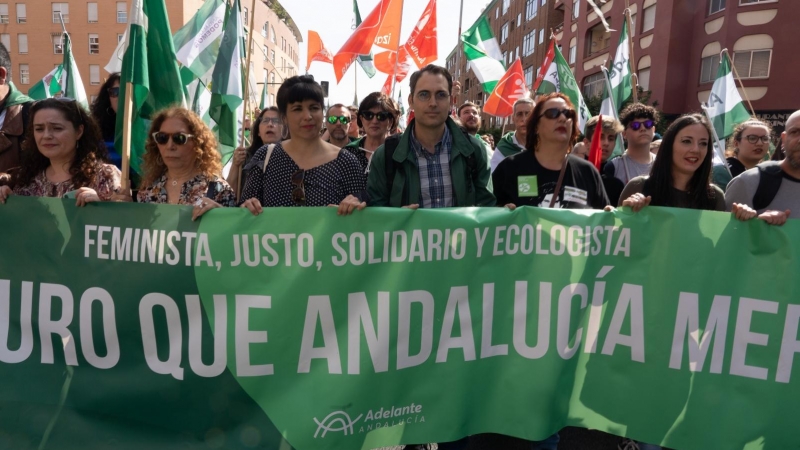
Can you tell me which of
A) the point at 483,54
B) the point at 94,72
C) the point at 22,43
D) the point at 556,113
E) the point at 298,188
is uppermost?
the point at 22,43

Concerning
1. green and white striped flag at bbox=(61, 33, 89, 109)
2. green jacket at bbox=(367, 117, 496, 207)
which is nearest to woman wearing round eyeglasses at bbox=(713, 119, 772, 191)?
green jacket at bbox=(367, 117, 496, 207)

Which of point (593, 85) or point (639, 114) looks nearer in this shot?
point (639, 114)

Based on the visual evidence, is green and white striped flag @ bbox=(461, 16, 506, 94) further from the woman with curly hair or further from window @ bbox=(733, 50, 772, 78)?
window @ bbox=(733, 50, 772, 78)

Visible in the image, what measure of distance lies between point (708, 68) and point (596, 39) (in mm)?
9654

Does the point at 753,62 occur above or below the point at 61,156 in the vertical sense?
above

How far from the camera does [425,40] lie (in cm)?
939

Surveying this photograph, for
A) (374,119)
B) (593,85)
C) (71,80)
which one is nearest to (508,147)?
(374,119)

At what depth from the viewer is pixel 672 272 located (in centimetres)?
277

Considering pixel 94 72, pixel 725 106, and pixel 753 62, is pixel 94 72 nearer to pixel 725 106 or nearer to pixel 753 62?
pixel 753 62

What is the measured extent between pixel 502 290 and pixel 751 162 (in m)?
3.37

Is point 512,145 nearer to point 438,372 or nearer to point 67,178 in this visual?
point 438,372

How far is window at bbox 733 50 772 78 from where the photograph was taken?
22844 millimetres

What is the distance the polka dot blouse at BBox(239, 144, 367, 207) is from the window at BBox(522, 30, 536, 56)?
42984mm

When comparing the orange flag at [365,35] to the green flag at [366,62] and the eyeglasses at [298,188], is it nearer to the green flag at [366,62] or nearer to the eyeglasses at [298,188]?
the green flag at [366,62]
